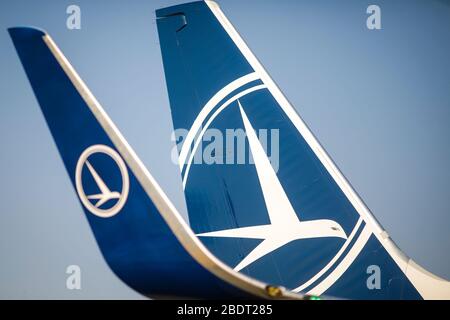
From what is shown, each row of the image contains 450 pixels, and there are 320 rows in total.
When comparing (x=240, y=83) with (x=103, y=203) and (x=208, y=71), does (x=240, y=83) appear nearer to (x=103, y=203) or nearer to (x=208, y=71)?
(x=208, y=71)

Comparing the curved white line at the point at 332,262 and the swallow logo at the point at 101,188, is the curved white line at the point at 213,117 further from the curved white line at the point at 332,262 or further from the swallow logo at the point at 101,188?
the swallow logo at the point at 101,188

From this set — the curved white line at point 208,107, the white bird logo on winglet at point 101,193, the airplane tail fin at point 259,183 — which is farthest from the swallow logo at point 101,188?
the curved white line at point 208,107

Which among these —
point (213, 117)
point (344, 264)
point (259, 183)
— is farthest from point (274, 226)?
point (213, 117)

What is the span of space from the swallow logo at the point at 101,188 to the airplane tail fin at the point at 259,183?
3.97 ft

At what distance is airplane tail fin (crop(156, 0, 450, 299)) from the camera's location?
245 cm

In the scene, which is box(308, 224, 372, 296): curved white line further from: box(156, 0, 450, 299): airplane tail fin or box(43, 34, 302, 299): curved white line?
box(43, 34, 302, 299): curved white line

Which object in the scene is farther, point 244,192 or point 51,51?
point 244,192

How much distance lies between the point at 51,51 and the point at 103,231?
0.53 meters

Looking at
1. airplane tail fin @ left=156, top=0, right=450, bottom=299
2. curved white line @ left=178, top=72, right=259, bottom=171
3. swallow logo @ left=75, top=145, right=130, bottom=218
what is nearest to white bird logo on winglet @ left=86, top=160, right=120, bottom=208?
swallow logo @ left=75, top=145, right=130, bottom=218

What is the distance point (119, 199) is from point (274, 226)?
1244 millimetres

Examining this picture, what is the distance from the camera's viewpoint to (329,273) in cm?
251

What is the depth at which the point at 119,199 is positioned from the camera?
59.7 inches

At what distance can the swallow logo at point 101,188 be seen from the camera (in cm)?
151
